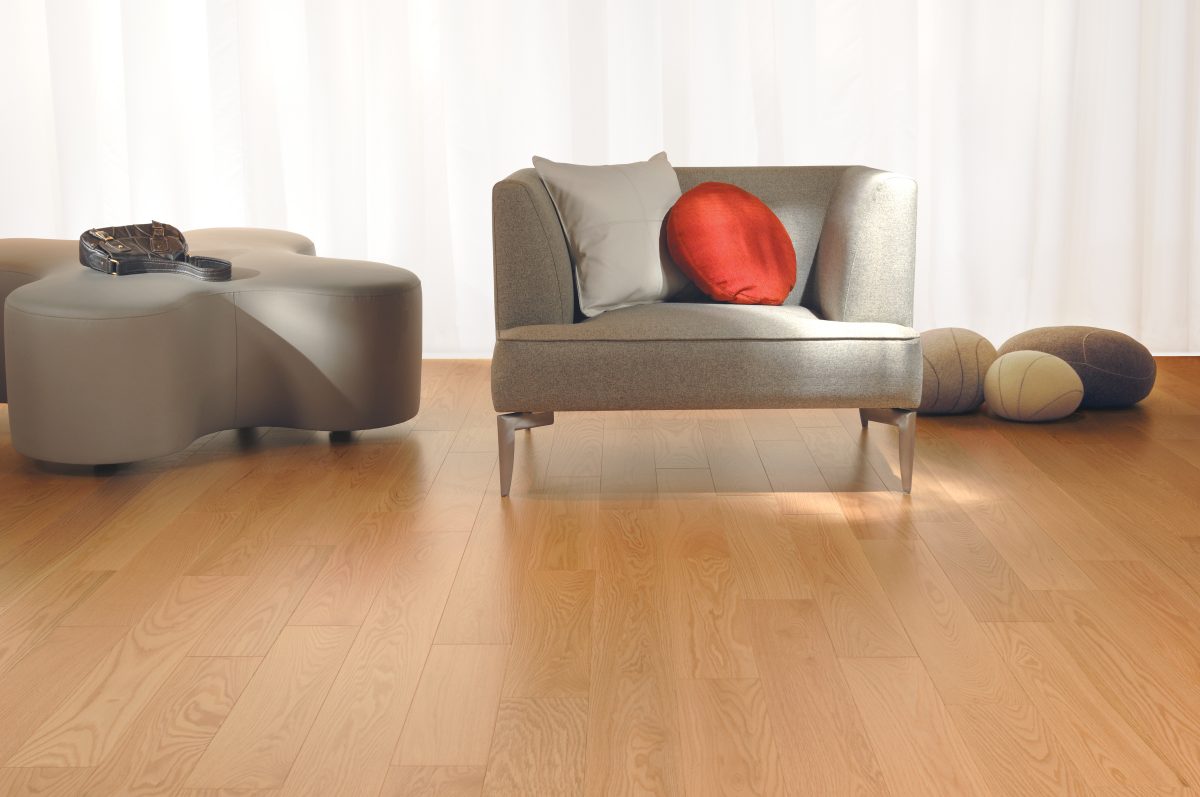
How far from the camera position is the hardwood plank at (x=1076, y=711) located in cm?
178

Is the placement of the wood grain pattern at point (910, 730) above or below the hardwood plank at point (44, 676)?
below

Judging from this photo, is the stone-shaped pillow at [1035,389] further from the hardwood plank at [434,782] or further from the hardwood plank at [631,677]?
the hardwood plank at [434,782]

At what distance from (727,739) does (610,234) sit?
1738mm

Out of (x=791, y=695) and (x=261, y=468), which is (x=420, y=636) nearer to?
(x=791, y=695)

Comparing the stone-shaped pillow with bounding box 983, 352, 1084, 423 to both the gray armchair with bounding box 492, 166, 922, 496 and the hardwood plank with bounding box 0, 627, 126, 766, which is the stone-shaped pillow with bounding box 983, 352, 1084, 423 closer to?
the gray armchair with bounding box 492, 166, 922, 496

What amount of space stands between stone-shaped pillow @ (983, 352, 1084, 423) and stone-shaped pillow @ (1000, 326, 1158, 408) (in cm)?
9

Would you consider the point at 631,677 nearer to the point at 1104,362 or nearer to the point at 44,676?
the point at 44,676

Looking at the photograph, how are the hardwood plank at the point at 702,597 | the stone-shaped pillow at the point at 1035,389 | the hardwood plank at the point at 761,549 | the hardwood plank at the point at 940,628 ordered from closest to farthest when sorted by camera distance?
the hardwood plank at the point at 940,628 → the hardwood plank at the point at 702,597 → the hardwood plank at the point at 761,549 → the stone-shaped pillow at the point at 1035,389

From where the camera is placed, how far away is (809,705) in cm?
200

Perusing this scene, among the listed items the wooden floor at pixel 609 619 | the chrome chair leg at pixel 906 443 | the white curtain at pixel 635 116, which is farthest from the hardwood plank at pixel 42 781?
the white curtain at pixel 635 116

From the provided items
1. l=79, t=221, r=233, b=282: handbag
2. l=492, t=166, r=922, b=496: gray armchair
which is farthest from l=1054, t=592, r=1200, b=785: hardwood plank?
l=79, t=221, r=233, b=282: handbag

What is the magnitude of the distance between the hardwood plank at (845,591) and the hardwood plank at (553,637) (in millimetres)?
450

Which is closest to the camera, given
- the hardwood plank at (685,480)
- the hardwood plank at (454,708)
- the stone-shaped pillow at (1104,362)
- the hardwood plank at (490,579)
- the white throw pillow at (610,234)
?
the hardwood plank at (454,708)

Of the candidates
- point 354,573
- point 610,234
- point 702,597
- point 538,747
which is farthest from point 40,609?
point 610,234
